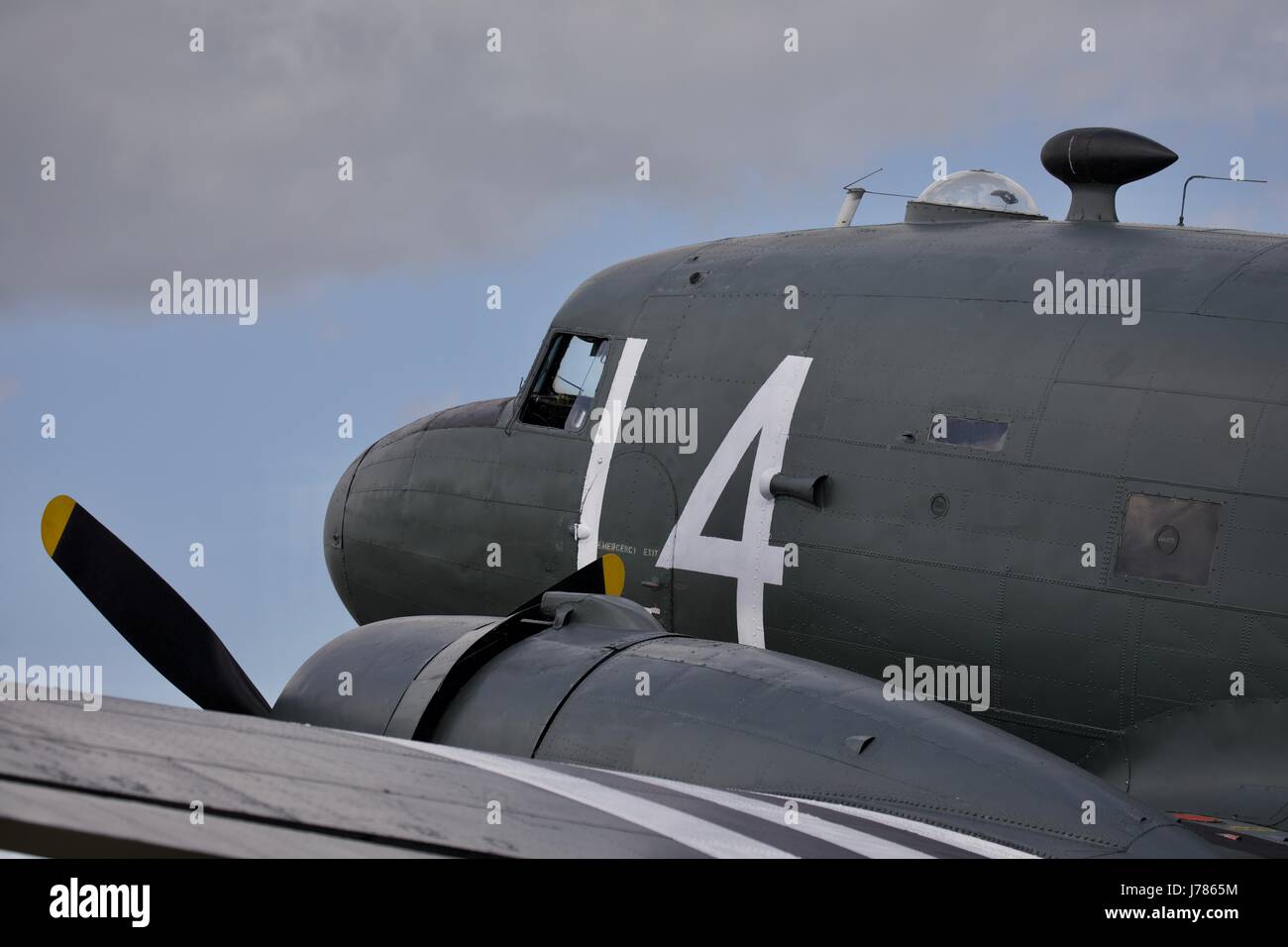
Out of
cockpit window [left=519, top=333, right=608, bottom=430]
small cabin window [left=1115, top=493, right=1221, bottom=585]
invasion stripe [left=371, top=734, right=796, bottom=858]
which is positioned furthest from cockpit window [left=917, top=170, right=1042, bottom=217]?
invasion stripe [left=371, top=734, right=796, bottom=858]

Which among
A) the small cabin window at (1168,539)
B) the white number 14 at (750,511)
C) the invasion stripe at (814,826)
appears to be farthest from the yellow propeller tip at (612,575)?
the small cabin window at (1168,539)

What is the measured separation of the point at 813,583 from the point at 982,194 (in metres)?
3.81

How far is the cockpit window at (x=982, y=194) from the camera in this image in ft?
39.4

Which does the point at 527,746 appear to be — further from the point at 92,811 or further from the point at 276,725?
the point at 92,811

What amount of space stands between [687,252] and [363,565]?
14.4 feet

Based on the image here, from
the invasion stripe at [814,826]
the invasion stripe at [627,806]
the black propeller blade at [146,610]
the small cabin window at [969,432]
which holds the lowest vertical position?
the invasion stripe at [814,826]

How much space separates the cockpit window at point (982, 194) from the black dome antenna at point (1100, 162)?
2.11 ft

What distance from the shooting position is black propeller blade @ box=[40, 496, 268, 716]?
931 cm

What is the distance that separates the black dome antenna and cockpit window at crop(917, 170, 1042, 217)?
642 mm

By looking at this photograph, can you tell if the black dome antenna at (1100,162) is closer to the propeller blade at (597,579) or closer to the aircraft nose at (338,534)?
the propeller blade at (597,579)

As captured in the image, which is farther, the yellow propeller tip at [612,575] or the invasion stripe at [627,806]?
the yellow propeller tip at [612,575]

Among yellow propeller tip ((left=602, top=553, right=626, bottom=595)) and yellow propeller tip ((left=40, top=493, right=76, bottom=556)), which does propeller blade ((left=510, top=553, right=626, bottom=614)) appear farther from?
yellow propeller tip ((left=40, top=493, right=76, bottom=556))

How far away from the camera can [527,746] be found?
25.5ft
